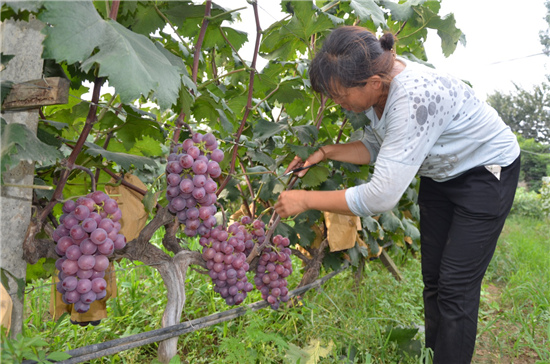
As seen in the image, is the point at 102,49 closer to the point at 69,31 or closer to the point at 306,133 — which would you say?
the point at 69,31

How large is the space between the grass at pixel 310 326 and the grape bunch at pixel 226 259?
0.69 feet

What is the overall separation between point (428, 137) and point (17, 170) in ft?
4.90

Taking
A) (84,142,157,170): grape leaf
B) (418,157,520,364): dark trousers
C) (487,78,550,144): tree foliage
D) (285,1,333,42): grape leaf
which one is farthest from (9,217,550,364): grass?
(487,78,550,144): tree foliage

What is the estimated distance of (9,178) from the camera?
1318mm

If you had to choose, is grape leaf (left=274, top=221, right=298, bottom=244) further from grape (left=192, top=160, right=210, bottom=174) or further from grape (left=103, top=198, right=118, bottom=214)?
grape (left=103, top=198, right=118, bottom=214)

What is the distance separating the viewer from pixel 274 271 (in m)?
2.24

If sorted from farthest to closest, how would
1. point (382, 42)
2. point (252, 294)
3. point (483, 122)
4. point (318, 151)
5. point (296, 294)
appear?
point (252, 294) → point (296, 294) → point (318, 151) → point (483, 122) → point (382, 42)

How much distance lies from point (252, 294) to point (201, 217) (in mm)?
1606

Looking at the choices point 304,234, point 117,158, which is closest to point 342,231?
point 304,234

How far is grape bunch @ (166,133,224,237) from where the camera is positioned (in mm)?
1506

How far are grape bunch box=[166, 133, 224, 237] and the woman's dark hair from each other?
0.56m

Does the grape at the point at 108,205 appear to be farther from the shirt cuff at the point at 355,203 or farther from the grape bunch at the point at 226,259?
the shirt cuff at the point at 355,203

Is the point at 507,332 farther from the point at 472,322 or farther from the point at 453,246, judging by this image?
the point at 453,246

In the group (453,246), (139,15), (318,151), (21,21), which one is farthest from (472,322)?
(21,21)
